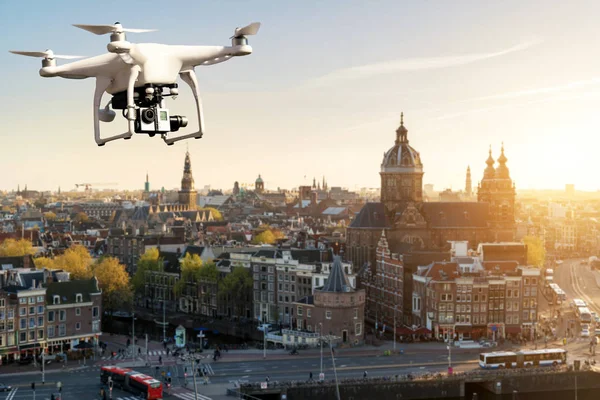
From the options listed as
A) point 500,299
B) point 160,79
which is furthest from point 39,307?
point 160,79

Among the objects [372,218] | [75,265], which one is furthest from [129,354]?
[372,218]

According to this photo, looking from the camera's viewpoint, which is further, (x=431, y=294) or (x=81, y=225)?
(x=81, y=225)

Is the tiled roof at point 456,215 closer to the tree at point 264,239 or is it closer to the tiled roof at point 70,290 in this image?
the tree at point 264,239

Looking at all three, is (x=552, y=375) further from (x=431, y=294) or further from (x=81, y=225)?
(x=81, y=225)

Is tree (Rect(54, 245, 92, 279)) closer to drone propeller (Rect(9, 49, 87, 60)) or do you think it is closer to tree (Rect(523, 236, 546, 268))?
tree (Rect(523, 236, 546, 268))

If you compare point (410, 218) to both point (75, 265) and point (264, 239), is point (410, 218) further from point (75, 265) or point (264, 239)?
point (75, 265)

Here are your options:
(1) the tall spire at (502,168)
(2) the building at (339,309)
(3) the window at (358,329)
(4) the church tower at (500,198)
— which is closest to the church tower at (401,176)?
→ (4) the church tower at (500,198)

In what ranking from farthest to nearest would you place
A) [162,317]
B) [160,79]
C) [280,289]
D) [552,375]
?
1. [162,317]
2. [280,289]
3. [552,375]
4. [160,79]

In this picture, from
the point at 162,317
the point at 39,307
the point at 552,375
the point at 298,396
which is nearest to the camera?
the point at 298,396
